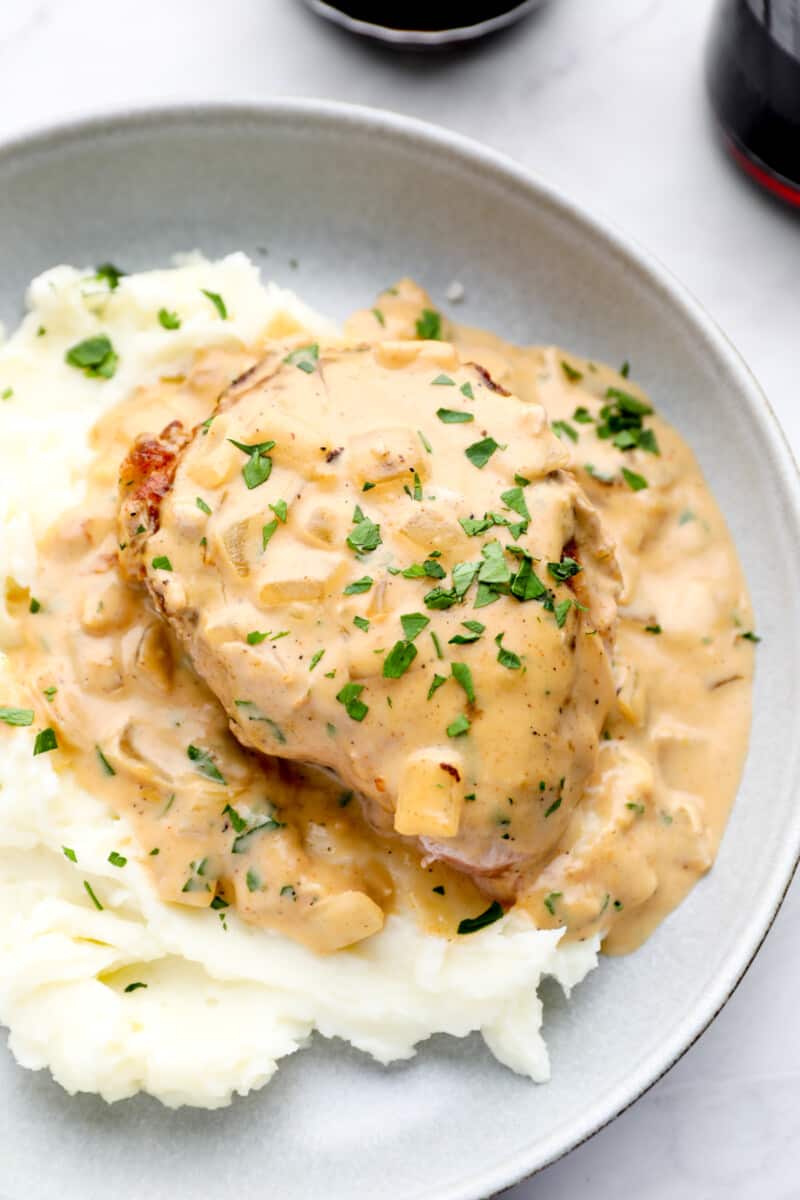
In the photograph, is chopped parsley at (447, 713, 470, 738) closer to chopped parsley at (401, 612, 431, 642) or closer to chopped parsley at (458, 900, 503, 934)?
chopped parsley at (401, 612, 431, 642)

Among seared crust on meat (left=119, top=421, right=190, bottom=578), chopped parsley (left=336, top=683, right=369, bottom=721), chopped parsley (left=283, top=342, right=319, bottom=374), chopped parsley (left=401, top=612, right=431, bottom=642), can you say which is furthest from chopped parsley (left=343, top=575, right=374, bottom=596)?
chopped parsley (left=283, top=342, right=319, bottom=374)

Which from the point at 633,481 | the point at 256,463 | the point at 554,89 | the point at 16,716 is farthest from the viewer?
the point at 554,89

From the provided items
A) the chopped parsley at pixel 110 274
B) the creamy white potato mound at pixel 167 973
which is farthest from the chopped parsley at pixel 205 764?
the chopped parsley at pixel 110 274

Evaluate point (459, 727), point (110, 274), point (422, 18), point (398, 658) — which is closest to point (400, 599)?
point (398, 658)

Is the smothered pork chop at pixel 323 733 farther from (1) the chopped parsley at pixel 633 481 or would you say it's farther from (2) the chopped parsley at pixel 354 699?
(1) the chopped parsley at pixel 633 481

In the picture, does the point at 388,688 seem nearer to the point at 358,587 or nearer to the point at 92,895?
the point at 358,587

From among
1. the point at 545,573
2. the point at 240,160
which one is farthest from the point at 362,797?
the point at 240,160
